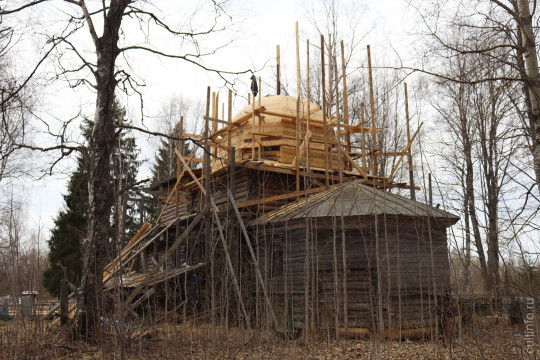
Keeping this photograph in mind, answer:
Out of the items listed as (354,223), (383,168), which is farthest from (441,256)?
(383,168)

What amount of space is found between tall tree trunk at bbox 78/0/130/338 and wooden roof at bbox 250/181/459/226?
452cm

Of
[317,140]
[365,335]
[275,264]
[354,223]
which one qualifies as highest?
[317,140]

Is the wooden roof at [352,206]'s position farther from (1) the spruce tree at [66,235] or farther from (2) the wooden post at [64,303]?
(1) the spruce tree at [66,235]

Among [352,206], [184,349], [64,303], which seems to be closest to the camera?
[184,349]

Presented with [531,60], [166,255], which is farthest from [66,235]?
[531,60]

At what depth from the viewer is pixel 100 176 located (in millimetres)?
8812

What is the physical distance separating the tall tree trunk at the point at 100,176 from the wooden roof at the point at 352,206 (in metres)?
4.52

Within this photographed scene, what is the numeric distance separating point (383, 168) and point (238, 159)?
368 inches

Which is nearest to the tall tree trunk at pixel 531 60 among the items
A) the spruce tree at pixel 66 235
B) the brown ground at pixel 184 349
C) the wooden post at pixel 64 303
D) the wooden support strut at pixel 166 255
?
the brown ground at pixel 184 349

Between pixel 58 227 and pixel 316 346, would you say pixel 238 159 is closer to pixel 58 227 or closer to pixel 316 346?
pixel 316 346

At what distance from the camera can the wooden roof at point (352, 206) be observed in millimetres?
12289

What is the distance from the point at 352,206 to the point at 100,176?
6114 millimetres

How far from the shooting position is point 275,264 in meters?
14.0

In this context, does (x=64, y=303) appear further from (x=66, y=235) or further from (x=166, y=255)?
(x=66, y=235)
